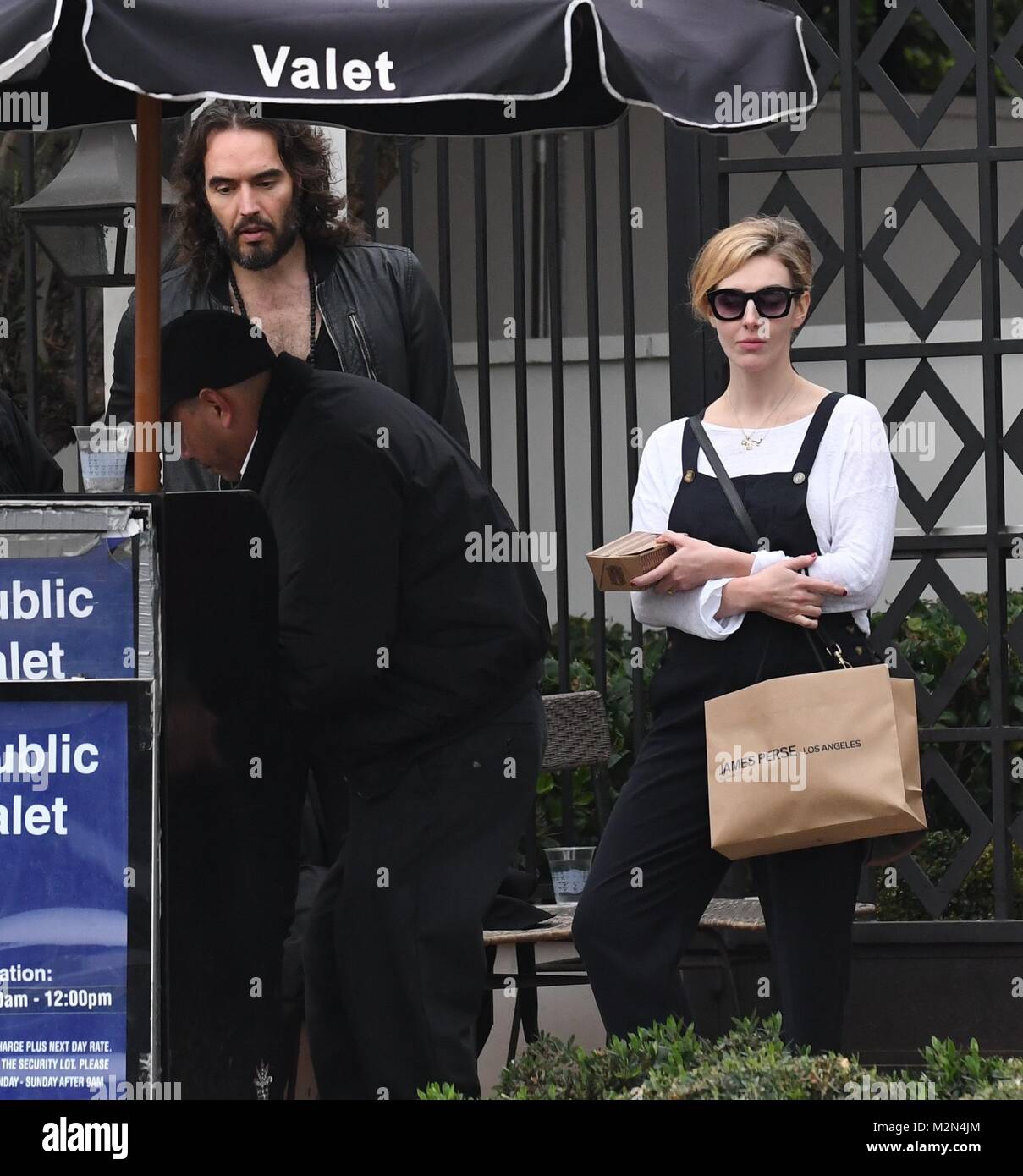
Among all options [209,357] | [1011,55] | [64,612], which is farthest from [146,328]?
[1011,55]

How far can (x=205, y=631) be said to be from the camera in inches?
151

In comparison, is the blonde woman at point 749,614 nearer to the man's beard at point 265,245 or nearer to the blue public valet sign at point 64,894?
the blue public valet sign at point 64,894

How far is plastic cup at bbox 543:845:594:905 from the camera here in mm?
5766

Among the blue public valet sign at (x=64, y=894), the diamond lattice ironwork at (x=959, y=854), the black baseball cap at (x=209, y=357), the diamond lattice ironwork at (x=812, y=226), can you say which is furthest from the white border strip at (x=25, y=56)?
the diamond lattice ironwork at (x=959, y=854)

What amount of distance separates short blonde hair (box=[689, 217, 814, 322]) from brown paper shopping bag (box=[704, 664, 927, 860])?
849 mm

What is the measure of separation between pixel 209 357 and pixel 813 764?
149 cm

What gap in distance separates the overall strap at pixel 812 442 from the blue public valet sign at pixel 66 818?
1327 mm

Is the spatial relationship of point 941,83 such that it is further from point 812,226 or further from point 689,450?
point 689,450

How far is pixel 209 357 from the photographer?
409 centimetres

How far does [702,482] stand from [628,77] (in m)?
0.83

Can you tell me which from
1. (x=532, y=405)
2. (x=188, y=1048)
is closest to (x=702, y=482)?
(x=188, y=1048)

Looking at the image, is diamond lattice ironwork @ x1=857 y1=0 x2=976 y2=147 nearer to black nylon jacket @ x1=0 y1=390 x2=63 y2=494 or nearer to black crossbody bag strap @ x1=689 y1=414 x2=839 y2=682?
black crossbody bag strap @ x1=689 y1=414 x2=839 y2=682

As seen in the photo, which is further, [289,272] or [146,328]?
[289,272]

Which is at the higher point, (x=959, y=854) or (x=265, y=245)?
(x=265, y=245)
